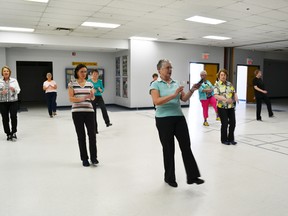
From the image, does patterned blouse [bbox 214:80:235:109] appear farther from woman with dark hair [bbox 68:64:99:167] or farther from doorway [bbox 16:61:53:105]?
doorway [bbox 16:61:53:105]

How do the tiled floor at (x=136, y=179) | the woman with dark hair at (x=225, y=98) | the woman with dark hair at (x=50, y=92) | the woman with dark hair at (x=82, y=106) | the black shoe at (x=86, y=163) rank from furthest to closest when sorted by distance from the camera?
the woman with dark hair at (x=50, y=92) → the woman with dark hair at (x=225, y=98) → the black shoe at (x=86, y=163) → the woman with dark hair at (x=82, y=106) → the tiled floor at (x=136, y=179)

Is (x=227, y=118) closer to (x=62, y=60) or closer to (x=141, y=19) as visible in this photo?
(x=141, y=19)

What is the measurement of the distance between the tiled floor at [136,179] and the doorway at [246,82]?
34.2ft

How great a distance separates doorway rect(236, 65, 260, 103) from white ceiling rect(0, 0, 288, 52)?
4.41 meters

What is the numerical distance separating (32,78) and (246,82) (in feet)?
41.6

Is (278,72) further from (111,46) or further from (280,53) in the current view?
(111,46)

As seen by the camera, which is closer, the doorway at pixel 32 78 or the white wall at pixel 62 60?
the white wall at pixel 62 60

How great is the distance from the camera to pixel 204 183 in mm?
3395

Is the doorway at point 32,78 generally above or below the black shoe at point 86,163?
above

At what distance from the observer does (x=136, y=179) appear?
353cm

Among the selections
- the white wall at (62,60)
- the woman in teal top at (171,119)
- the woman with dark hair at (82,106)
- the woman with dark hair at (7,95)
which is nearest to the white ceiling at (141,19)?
the white wall at (62,60)

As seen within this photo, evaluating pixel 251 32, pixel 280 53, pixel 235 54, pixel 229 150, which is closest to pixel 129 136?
pixel 229 150

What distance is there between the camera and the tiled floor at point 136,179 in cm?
271

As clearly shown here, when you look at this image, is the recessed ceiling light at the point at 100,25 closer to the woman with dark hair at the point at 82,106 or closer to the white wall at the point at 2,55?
the white wall at the point at 2,55
